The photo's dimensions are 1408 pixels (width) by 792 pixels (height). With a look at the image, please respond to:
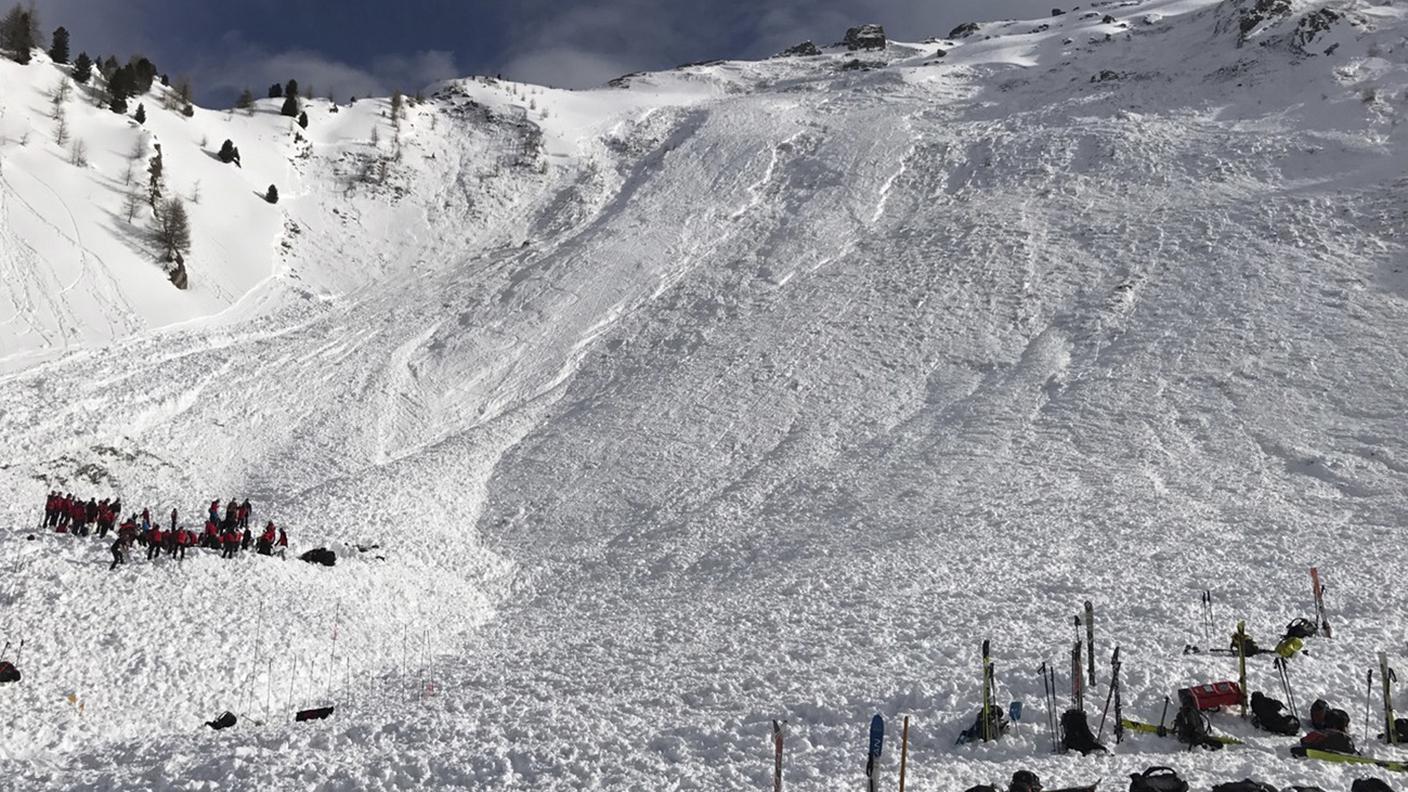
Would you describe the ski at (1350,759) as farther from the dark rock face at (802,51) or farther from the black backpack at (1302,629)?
the dark rock face at (802,51)

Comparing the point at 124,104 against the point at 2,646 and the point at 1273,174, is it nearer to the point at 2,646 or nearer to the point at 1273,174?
the point at 2,646

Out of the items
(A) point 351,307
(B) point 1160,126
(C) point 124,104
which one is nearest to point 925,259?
(B) point 1160,126

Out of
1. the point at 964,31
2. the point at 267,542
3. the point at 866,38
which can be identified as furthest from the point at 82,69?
the point at 964,31

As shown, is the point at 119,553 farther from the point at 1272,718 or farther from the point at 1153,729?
the point at 1272,718

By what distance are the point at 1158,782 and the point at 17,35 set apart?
65.9m

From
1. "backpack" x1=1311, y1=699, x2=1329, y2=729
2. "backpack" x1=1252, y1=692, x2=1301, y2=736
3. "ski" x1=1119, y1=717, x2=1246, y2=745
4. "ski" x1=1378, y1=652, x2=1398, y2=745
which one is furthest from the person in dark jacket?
"ski" x1=1378, y1=652, x2=1398, y2=745

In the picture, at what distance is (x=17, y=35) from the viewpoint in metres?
50.4

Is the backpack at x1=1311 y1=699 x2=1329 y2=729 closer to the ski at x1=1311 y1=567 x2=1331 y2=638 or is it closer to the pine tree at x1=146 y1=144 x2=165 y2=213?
the ski at x1=1311 y1=567 x2=1331 y2=638

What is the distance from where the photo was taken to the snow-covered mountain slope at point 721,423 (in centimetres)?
1373

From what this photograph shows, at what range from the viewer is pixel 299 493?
27406 mm

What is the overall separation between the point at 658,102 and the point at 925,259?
4061 cm

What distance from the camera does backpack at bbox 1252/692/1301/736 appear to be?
1103cm

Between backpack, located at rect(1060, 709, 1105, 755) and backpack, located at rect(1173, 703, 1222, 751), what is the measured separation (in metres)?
1.04

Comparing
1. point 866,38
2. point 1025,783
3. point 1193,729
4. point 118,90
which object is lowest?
point 1025,783
